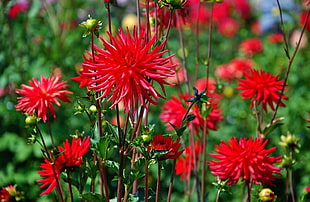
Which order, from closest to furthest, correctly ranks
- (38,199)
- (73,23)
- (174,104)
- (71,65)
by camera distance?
(174,104) → (38,199) → (71,65) → (73,23)

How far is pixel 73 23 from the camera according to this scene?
386 cm

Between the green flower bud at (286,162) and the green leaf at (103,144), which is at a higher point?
the green leaf at (103,144)

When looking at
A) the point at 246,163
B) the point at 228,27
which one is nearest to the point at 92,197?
the point at 246,163

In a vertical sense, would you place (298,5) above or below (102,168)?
above

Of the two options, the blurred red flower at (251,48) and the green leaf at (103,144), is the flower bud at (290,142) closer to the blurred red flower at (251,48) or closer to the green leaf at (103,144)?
the green leaf at (103,144)

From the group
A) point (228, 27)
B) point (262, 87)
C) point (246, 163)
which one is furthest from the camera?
point (228, 27)

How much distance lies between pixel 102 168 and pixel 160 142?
0.63ft

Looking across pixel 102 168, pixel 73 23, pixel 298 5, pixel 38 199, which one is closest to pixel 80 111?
pixel 102 168

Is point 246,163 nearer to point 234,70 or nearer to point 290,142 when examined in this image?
point 290,142

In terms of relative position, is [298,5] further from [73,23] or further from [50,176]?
[50,176]

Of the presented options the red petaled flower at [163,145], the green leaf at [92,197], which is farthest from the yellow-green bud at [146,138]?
the green leaf at [92,197]

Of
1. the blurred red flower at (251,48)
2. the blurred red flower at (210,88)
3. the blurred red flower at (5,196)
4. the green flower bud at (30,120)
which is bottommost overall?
the blurred red flower at (5,196)

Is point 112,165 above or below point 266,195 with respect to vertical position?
above

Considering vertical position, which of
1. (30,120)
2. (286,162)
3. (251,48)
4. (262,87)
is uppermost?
(251,48)
